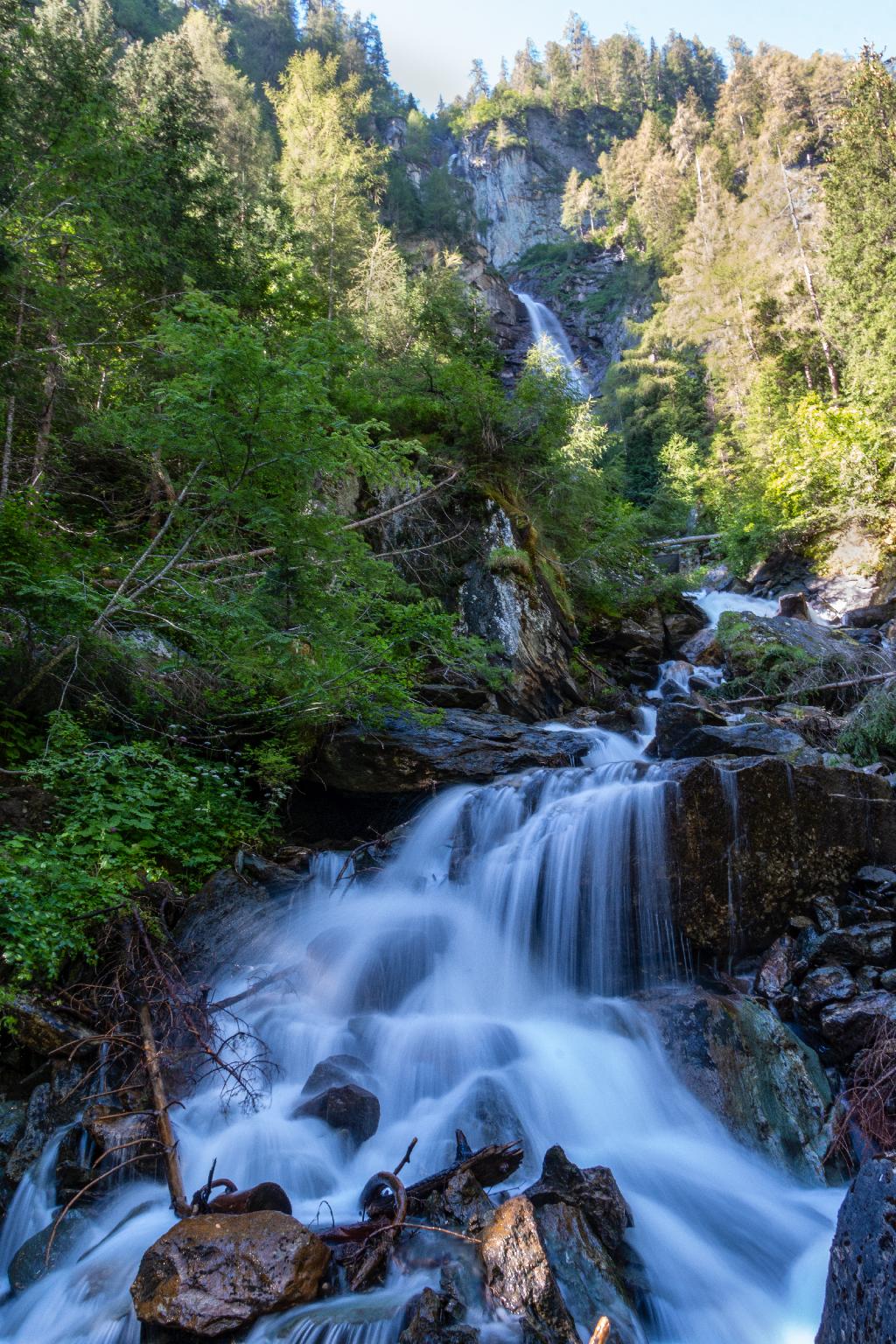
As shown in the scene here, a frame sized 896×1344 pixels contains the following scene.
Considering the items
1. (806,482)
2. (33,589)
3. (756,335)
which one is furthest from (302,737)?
(756,335)

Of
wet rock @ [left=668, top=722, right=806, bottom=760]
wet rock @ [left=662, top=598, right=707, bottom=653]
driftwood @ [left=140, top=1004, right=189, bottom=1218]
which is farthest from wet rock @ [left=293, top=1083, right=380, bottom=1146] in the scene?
wet rock @ [left=662, top=598, right=707, bottom=653]

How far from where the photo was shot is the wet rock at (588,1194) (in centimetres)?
344

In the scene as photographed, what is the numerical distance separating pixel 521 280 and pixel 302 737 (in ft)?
225

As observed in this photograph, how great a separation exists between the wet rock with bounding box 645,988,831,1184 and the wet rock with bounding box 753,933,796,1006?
36 centimetres

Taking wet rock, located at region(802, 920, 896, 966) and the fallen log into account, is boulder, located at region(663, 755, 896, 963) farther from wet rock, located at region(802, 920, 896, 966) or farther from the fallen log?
the fallen log

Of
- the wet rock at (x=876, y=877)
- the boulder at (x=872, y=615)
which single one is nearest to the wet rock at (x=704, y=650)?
the boulder at (x=872, y=615)

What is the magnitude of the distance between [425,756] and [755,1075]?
4601 mm

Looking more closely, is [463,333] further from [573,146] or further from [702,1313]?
[573,146]

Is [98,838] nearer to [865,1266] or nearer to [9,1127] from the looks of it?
[9,1127]

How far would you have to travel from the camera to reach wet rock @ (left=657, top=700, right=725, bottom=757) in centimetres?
881

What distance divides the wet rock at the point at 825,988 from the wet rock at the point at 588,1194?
2.04 metres

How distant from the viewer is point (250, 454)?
16.6 feet

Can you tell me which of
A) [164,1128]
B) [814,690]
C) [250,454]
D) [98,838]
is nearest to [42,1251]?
[164,1128]

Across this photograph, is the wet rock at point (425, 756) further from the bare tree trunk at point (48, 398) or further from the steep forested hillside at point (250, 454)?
the bare tree trunk at point (48, 398)
